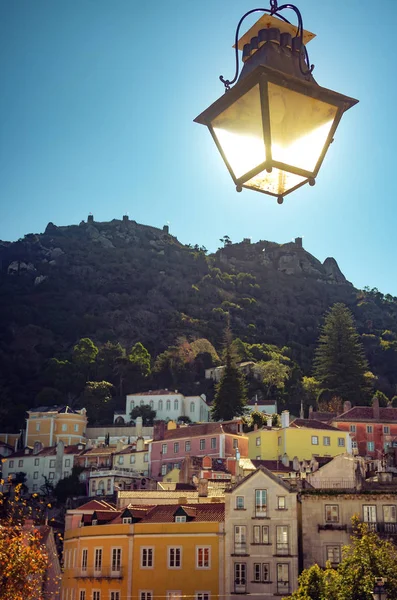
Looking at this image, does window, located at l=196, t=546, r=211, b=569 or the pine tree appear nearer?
window, located at l=196, t=546, r=211, b=569

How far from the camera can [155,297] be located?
14075 centimetres

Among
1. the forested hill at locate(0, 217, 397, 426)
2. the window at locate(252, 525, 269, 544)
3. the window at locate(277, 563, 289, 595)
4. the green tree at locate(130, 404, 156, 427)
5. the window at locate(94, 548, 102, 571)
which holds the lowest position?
the window at locate(277, 563, 289, 595)

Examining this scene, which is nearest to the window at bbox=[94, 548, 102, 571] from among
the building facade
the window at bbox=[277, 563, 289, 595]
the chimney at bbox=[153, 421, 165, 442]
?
the building facade

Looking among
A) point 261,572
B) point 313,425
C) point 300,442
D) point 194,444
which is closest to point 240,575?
point 261,572

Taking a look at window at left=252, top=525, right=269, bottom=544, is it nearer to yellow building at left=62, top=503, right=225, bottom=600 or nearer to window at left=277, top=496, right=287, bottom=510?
window at left=277, top=496, right=287, bottom=510

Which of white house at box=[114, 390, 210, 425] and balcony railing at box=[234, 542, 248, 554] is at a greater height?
white house at box=[114, 390, 210, 425]

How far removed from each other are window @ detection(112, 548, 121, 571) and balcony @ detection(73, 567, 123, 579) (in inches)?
5.1

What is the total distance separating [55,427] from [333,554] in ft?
157

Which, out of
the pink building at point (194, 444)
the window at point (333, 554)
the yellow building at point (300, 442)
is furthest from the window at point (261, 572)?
the yellow building at point (300, 442)

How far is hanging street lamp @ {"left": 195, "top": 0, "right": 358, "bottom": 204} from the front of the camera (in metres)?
4.29

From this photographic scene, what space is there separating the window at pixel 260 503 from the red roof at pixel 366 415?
100 ft

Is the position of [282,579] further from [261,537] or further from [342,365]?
[342,365]

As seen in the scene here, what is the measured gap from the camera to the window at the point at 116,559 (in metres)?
38.5

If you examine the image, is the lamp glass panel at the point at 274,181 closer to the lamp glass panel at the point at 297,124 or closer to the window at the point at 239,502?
the lamp glass panel at the point at 297,124
